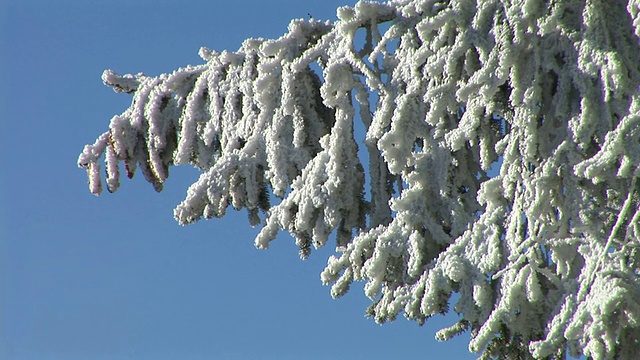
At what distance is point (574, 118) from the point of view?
4.80 m

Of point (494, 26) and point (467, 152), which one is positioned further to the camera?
point (467, 152)

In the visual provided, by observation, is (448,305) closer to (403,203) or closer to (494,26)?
(403,203)

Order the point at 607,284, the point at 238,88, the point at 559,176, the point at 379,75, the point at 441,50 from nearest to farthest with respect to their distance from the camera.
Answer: the point at 607,284 < the point at 559,176 < the point at 441,50 < the point at 379,75 < the point at 238,88

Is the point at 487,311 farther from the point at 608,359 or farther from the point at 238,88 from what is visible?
the point at 238,88

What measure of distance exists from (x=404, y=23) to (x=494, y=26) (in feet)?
2.12

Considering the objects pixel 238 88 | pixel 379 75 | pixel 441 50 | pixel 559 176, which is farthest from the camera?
pixel 238 88

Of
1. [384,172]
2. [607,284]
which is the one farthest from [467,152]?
[607,284]

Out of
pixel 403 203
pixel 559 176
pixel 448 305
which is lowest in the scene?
pixel 448 305

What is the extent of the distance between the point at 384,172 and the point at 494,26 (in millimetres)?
1190

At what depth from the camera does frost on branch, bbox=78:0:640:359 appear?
15.1 feet

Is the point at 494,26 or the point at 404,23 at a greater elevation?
the point at 404,23

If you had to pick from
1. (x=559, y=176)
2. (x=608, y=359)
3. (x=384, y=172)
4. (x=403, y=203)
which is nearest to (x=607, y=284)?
(x=608, y=359)

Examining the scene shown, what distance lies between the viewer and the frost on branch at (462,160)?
15.1 feet

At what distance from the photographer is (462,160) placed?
5.46 meters
